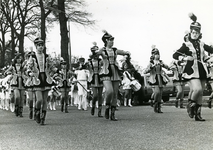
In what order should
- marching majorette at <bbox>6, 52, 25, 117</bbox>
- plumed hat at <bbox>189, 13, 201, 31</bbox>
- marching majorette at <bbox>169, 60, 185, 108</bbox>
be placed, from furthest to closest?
1. marching majorette at <bbox>169, 60, 185, 108</bbox>
2. marching majorette at <bbox>6, 52, 25, 117</bbox>
3. plumed hat at <bbox>189, 13, 201, 31</bbox>

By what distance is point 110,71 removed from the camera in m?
12.3

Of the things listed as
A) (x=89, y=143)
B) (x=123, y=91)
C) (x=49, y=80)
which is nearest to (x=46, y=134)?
(x=89, y=143)

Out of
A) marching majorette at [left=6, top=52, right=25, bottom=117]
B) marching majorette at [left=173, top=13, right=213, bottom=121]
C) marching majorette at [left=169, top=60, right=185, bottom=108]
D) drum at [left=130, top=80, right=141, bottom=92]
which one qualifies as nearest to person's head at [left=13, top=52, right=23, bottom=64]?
marching majorette at [left=6, top=52, right=25, bottom=117]

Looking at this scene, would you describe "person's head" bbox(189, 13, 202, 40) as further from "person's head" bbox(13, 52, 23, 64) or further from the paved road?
"person's head" bbox(13, 52, 23, 64)

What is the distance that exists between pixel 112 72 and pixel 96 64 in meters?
3.14

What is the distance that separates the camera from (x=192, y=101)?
1062cm

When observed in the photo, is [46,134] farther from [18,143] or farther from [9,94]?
[9,94]

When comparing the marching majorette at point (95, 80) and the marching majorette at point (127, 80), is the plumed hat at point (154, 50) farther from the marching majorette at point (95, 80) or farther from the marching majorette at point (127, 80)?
the marching majorette at point (127, 80)

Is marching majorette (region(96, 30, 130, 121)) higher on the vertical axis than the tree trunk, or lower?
lower

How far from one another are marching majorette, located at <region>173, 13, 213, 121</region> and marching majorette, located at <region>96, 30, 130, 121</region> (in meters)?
2.03

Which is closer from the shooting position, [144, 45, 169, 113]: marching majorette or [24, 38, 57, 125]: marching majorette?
[24, 38, 57, 125]: marching majorette

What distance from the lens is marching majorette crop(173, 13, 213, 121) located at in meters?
10.6

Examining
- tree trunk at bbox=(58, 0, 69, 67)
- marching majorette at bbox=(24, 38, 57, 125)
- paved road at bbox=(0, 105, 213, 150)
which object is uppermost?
tree trunk at bbox=(58, 0, 69, 67)

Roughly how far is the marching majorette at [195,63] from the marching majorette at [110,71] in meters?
2.03
